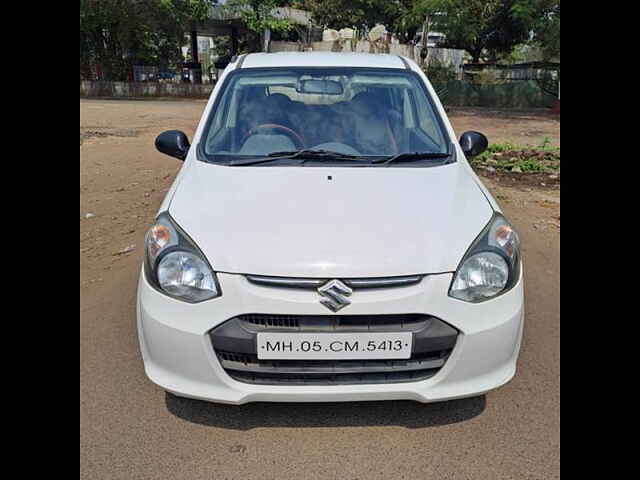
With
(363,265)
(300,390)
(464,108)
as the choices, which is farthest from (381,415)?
(464,108)

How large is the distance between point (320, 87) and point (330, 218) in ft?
4.82

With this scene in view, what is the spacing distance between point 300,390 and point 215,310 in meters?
0.48

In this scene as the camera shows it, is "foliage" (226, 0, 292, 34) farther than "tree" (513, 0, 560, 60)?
Yes

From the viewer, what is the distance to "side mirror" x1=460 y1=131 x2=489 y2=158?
11.6 feet

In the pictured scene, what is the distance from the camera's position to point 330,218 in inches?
95.0

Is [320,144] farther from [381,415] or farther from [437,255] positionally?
[381,415]

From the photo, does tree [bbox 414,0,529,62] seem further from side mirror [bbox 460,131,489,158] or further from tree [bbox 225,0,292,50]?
side mirror [bbox 460,131,489,158]

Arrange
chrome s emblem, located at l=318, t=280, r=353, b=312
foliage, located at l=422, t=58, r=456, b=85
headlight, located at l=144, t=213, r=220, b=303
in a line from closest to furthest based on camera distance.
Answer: chrome s emblem, located at l=318, t=280, r=353, b=312 < headlight, located at l=144, t=213, r=220, b=303 < foliage, located at l=422, t=58, r=456, b=85

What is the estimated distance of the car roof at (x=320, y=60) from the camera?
3.68 metres

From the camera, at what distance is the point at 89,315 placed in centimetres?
363

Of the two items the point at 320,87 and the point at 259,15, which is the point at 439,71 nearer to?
the point at 259,15

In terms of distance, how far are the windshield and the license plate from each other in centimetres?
128

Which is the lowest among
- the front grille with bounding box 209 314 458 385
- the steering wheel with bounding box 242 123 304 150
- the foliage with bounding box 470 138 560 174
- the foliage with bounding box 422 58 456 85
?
the front grille with bounding box 209 314 458 385

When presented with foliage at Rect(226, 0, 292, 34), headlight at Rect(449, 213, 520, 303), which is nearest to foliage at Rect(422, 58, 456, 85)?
foliage at Rect(226, 0, 292, 34)
